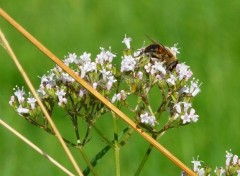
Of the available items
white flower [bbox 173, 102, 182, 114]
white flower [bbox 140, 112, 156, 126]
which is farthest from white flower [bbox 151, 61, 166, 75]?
white flower [bbox 140, 112, 156, 126]

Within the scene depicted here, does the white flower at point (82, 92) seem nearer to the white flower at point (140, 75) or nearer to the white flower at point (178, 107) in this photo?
the white flower at point (140, 75)

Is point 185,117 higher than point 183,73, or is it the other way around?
point 183,73

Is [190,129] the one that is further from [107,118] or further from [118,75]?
[118,75]

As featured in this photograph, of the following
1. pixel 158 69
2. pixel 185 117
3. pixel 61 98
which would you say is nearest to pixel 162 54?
pixel 158 69

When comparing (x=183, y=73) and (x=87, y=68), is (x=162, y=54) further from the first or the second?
(x=87, y=68)

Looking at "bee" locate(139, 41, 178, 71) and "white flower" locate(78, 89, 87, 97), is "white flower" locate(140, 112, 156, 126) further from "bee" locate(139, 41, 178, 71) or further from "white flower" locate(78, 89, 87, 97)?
"bee" locate(139, 41, 178, 71)

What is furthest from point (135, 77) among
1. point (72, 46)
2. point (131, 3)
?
point (131, 3)
